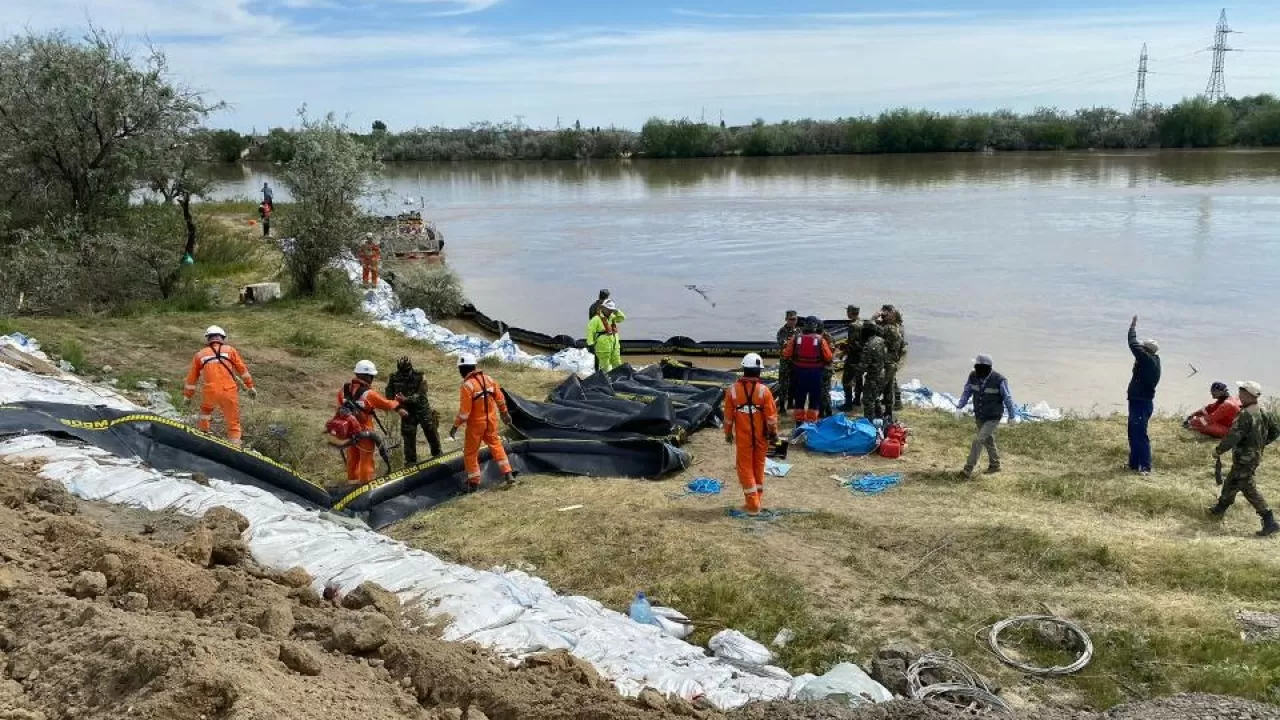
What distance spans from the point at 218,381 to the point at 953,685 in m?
7.86

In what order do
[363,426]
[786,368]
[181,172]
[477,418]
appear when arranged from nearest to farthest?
[363,426] → [477,418] → [786,368] → [181,172]

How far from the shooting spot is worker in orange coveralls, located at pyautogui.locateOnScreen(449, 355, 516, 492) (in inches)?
363

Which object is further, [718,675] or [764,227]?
[764,227]

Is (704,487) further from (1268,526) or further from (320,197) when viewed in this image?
(320,197)

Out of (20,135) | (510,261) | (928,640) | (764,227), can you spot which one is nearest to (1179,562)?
(928,640)

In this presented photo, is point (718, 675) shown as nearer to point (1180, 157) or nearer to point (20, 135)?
point (20, 135)

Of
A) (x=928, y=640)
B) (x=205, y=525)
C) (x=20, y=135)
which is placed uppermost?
(x=20, y=135)

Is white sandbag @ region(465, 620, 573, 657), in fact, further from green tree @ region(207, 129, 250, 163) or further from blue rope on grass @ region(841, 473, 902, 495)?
green tree @ region(207, 129, 250, 163)

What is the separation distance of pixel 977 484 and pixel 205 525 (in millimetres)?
7612

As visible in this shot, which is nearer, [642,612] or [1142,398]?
[642,612]

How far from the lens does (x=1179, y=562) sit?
24.3 feet

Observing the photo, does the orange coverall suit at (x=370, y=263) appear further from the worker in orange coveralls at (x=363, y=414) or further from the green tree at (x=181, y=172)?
the worker in orange coveralls at (x=363, y=414)

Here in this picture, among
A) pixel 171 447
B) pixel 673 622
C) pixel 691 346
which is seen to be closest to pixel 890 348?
pixel 691 346

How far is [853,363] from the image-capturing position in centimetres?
1254
